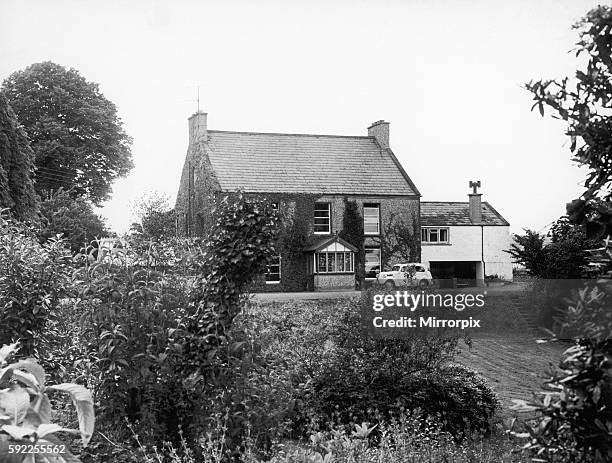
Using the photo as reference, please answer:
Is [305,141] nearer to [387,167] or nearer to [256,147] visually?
[256,147]

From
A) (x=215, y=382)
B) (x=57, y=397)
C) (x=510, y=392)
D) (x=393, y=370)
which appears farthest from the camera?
(x=510, y=392)

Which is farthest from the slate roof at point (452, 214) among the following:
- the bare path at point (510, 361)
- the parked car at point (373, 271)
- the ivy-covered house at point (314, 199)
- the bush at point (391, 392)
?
the bush at point (391, 392)

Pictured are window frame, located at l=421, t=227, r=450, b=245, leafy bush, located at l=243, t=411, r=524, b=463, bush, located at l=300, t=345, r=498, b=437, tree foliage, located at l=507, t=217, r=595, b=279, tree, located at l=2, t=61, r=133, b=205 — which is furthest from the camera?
window frame, located at l=421, t=227, r=450, b=245

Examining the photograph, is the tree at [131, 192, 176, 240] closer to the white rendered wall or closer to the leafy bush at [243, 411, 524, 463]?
the white rendered wall

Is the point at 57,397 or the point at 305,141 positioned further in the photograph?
the point at 305,141

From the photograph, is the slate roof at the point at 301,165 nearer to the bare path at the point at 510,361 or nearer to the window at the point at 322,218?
the window at the point at 322,218

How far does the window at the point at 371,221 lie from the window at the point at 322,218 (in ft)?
2.84

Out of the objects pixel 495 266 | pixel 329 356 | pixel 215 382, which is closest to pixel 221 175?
pixel 495 266

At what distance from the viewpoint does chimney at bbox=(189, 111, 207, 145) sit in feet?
53.1

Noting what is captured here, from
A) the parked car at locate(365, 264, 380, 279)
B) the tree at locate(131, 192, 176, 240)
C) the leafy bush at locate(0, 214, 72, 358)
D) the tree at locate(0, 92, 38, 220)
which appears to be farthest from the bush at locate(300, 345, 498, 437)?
the parked car at locate(365, 264, 380, 279)

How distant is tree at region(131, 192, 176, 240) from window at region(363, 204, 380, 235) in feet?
14.7

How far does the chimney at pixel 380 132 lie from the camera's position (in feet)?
60.8

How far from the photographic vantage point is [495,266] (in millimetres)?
13164

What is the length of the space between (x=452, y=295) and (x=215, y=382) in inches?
143
